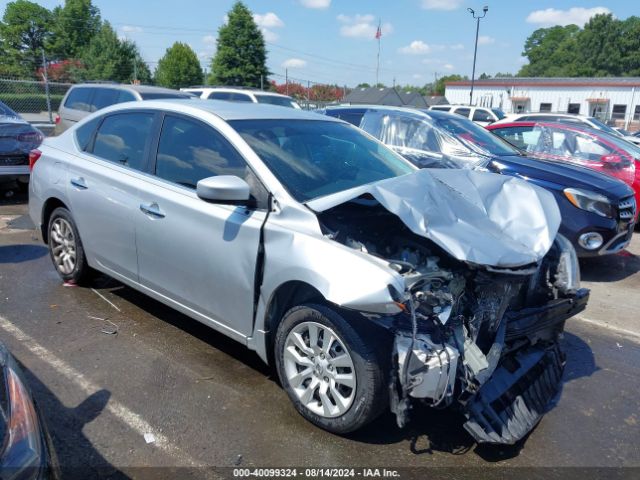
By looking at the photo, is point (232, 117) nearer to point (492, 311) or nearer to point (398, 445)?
point (492, 311)

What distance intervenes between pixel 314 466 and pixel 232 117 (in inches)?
91.4

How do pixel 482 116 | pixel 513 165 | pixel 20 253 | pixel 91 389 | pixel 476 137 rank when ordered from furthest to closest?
pixel 482 116 < pixel 476 137 < pixel 513 165 < pixel 20 253 < pixel 91 389

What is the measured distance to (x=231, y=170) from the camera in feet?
11.1

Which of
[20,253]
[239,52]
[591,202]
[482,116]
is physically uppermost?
[239,52]

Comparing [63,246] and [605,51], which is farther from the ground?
[605,51]

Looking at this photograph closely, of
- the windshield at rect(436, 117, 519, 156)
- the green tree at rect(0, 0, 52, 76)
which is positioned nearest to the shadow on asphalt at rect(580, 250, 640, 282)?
the windshield at rect(436, 117, 519, 156)

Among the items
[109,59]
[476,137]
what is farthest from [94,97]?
[109,59]

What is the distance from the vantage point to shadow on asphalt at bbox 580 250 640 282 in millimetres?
6219

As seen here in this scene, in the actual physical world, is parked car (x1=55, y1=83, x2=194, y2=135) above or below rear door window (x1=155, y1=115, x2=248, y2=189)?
above

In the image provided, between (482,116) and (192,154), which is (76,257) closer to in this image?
(192,154)

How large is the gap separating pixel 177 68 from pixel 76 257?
51894 mm

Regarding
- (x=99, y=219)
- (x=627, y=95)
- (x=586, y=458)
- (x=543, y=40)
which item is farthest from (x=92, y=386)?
(x=543, y=40)

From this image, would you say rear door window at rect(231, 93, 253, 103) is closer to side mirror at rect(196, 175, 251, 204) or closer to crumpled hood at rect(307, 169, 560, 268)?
crumpled hood at rect(307, 169, 560, 268)

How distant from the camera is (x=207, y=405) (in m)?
3.20
